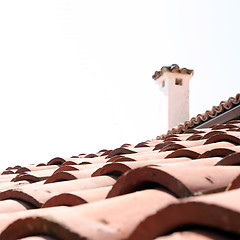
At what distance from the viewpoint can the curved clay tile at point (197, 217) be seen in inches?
28.9

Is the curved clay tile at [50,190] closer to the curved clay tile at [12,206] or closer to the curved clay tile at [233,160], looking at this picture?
the curved clay tile at [12,206]

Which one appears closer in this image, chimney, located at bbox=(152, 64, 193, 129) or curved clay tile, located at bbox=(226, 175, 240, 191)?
curved clay tile, located at bbox=(226, 175, 240, 191)

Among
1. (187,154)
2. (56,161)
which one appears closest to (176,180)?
(187,154)

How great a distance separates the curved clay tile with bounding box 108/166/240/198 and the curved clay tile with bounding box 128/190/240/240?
22 cm

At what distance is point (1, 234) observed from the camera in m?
1.12

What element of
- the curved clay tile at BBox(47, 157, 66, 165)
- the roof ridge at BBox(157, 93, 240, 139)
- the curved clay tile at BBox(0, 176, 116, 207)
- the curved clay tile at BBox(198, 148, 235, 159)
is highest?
the roof ridge at BBox(157, 93, 240, 139)

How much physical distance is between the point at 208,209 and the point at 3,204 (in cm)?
113

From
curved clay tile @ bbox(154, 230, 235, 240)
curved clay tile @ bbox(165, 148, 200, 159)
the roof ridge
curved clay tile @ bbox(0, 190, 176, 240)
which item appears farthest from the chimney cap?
curved clay tile @ bbox(154, 230, 235, 240)

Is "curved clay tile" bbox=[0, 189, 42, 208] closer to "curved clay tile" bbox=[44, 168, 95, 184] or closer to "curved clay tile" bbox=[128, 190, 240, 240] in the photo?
"curved clay tile" bbox=[44, 168, 95, 184]

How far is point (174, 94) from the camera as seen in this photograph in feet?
30.7

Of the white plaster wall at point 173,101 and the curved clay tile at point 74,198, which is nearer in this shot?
the curved clay tile at point 74,198

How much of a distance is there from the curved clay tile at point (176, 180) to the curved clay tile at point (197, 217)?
0.71ft

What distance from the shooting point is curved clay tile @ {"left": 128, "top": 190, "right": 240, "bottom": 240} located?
733 millimetres

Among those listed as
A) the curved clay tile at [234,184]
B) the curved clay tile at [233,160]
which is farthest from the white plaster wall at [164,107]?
the curved clay tile at [234,184]
